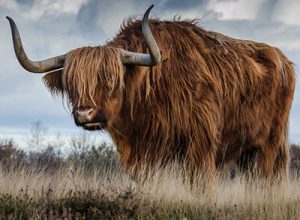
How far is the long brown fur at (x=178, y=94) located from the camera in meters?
8.55

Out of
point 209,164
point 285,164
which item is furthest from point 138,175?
point 285,164

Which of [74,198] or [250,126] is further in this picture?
[250,126]

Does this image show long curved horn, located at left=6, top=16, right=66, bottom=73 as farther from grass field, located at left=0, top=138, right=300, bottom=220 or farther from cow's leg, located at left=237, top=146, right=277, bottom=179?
cow's leg, located at left=237, top=146, right=277, bottom=179

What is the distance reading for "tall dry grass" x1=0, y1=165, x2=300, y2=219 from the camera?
734 centimetres

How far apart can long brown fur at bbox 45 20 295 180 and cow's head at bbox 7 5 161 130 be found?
14mm

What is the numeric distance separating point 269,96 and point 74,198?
406 cm

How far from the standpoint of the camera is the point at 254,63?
10609 mm

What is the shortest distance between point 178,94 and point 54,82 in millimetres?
1643

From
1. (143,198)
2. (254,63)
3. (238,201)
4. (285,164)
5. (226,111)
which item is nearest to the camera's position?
(143,198)

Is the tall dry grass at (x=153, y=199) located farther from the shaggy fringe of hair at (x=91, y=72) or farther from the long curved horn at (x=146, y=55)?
the long curved horn at (x=146, y=55)

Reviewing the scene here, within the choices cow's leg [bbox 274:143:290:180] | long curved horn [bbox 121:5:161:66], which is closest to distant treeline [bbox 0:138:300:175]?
cow's leg [bbox 274:143:290:180]

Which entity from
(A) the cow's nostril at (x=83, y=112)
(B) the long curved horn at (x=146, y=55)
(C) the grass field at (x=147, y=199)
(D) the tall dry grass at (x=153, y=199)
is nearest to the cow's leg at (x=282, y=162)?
(C) the grass field at (x=147, y=199)

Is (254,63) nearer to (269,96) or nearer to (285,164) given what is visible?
(269,96)

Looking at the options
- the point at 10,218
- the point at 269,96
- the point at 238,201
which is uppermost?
the point at 269,96
